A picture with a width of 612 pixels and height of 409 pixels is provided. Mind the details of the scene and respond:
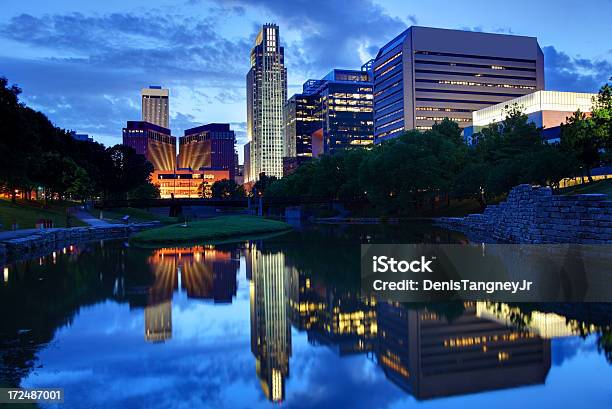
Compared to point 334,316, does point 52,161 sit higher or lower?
higher

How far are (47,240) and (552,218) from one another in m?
44.2

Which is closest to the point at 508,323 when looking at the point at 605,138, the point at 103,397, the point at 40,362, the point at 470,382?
the point at 470,382

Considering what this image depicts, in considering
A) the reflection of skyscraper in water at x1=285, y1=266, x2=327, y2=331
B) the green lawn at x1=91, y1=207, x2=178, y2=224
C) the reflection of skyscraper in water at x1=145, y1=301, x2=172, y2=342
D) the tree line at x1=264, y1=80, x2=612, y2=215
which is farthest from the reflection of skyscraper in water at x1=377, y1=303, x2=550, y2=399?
the green lawn at x1=91, y1=207, x2=178, y2=224

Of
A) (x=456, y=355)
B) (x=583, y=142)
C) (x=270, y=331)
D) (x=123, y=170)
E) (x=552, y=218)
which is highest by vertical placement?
(x=123, y=170)

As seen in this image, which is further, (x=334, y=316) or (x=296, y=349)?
(x=334, y=316)

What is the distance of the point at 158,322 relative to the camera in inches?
608

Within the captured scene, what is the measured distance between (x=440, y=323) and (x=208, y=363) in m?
6.55

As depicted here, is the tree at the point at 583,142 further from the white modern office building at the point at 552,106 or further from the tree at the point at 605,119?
the white modern office building at the point at 552,106

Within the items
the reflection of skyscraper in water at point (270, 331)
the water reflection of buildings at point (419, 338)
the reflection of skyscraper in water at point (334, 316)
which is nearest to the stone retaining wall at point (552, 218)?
the water reflection of buildings at point (419, 338)

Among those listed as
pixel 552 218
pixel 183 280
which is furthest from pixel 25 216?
pixel 552 218

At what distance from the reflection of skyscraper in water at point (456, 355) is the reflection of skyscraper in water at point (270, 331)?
90.7 inches

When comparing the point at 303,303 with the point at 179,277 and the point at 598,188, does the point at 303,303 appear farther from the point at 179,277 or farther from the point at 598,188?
the point at 598,188

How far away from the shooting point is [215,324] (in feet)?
49.6

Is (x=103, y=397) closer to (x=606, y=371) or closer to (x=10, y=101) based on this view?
(x=606, y=371)
